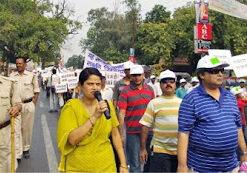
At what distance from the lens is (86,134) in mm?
2998

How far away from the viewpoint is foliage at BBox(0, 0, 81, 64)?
37.6 m

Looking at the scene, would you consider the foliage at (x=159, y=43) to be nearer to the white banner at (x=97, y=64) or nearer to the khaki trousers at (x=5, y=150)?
the white banner at (x=97, y=64)

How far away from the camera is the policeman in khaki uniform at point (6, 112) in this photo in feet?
14.9

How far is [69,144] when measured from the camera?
3.00 m

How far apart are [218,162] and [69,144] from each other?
1257mm

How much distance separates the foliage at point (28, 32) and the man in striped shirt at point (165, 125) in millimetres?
34199

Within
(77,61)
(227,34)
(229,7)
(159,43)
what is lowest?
(229,7)

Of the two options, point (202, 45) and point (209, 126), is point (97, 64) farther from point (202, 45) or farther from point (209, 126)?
point (209, 126)

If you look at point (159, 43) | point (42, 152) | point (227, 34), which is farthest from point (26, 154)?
point (159, 43)

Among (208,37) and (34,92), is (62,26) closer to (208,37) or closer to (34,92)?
(208,37)

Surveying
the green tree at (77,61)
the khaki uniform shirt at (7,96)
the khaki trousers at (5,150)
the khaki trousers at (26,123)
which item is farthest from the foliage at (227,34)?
the green tree at (77,61)

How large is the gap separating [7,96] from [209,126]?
2522mm

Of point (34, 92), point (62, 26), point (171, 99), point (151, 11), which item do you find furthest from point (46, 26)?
point (171, 99)

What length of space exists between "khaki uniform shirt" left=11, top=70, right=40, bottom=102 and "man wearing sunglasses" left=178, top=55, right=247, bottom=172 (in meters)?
4.44
